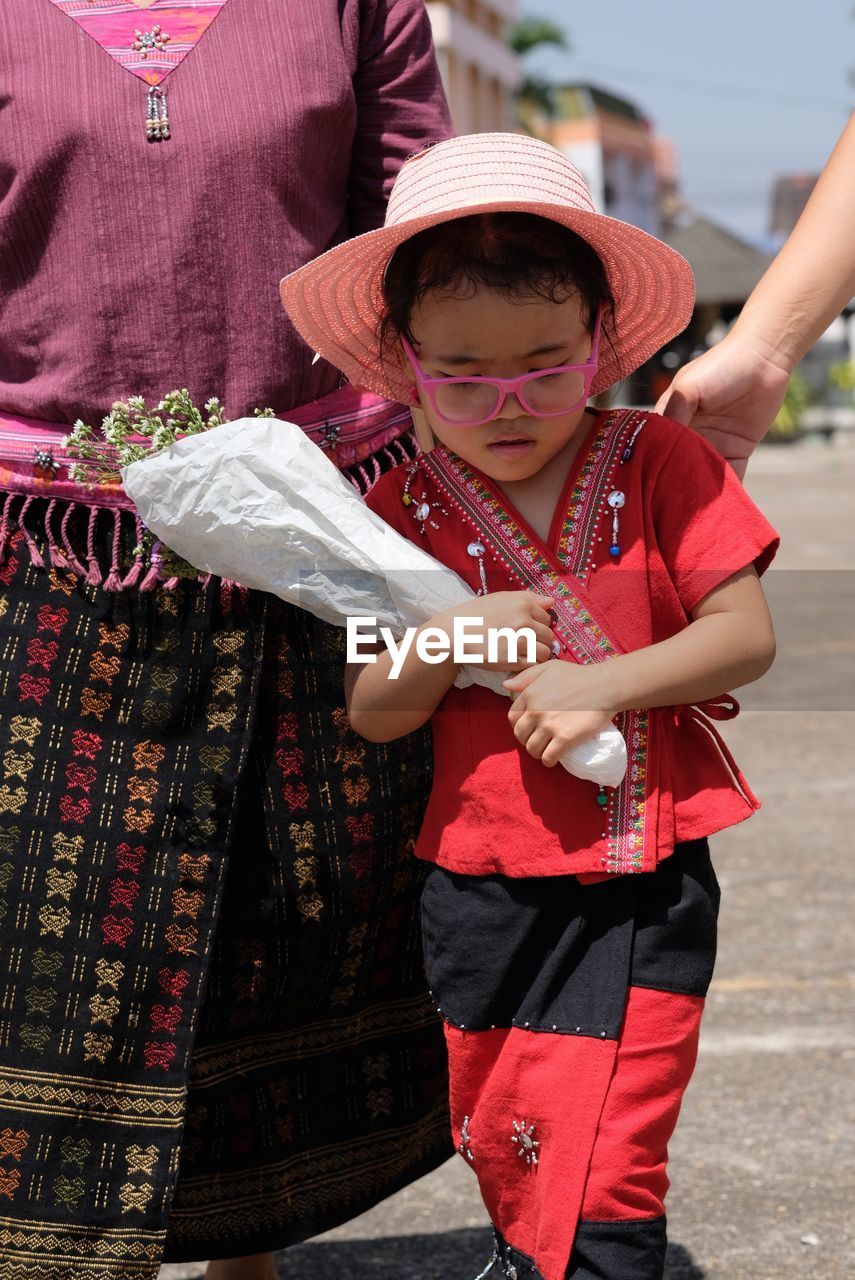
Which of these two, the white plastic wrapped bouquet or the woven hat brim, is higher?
the woven hat brim

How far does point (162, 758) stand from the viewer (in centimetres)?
235

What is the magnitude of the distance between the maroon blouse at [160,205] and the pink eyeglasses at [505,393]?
35 cm

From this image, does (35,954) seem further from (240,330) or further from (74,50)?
(74,50)

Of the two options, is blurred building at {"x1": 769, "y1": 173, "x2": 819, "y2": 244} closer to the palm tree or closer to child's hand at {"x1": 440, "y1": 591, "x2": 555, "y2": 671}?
the palm tree

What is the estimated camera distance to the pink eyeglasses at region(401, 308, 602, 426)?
6.69ft

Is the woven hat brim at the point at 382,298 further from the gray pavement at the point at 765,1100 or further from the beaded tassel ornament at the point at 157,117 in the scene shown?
the gray pavement at the point at 765,1100

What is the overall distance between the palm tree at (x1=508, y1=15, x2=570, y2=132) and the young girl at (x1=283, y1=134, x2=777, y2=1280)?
143 ft

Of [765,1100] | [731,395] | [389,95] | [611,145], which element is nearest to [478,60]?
[611,145]

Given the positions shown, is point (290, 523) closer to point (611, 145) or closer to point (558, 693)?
point (558, 693)

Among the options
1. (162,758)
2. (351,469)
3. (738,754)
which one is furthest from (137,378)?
(738,754)

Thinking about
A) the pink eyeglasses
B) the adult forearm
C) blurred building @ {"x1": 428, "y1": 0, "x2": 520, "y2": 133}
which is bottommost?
the pink eyeglasses

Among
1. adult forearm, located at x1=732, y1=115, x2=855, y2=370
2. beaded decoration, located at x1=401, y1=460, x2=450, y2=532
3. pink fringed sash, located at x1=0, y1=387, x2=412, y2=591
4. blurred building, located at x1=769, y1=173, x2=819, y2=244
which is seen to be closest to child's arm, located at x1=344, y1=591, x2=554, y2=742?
beaded decoration, located at x1=401, y1=460, x2=450, y2=532

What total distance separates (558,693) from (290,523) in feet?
1.27

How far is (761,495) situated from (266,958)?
19.5 metres
